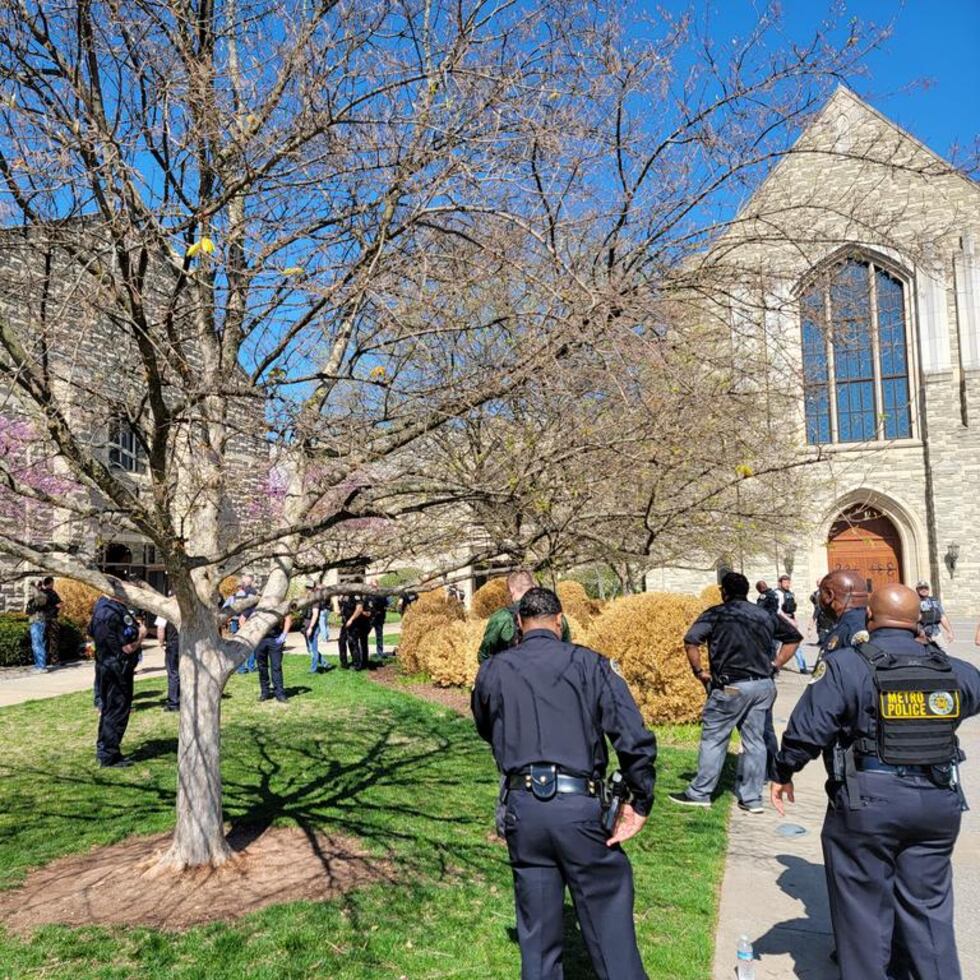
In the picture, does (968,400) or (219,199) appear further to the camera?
(968,400)

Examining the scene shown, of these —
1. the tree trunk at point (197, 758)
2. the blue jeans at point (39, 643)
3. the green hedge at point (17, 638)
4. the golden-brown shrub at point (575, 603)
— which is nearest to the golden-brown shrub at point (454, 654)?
the golden-brown shrub at point (575, 603)

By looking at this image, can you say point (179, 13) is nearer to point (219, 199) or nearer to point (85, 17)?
point (85, 17)

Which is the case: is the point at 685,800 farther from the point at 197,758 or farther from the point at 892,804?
the point at 197,758

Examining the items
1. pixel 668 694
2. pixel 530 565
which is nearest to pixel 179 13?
pixel 530 565

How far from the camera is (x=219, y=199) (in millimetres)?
3820

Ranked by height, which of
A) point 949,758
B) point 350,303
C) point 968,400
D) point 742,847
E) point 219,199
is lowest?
point 742,847

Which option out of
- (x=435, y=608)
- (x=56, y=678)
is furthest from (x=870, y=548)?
(x=56, y=678)

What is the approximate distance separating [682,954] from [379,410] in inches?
137

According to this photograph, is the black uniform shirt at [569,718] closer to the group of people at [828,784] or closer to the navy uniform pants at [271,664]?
the group of people at [828,784]

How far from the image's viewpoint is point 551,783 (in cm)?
300

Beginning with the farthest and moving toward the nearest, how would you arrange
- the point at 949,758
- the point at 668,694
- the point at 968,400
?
1. the point at 968,400
2. the point at 668,694
3. the point at 949,758

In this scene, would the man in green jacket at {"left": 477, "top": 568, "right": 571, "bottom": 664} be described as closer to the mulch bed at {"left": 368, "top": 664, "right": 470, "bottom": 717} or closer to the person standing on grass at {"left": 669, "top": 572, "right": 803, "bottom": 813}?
the person standing on grass at {"left": 669, "top": 572, "right": 803, "bottom": 813}

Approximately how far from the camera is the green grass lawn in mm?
3670

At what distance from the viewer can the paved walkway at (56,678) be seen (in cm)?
1230
